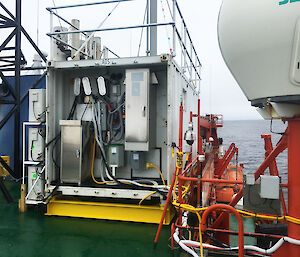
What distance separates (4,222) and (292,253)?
15.3 feet

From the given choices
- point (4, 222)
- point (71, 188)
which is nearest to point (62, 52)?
point (71, 188)

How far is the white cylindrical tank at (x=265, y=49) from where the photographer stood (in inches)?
90.5

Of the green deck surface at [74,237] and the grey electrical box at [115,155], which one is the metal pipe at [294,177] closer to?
the green deck surface at [74,237]

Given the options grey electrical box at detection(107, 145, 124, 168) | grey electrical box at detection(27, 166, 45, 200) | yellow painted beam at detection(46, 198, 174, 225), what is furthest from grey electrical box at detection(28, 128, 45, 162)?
grey electrical box at detection(107, 145, 124, 168)

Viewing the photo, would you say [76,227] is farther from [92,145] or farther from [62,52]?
[62,52]

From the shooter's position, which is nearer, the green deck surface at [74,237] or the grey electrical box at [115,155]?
the green deck surface at [74,237]

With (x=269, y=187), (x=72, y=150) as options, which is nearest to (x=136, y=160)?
(x=72, y=150)

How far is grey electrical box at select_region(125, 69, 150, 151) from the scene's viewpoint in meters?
4.83

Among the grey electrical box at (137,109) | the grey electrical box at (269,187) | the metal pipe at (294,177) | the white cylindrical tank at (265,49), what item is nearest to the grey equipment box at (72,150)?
the grey electrical box at (137,109)

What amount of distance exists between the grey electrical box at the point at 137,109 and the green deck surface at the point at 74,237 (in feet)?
4.87

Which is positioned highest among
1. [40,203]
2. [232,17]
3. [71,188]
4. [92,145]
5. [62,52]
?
[62,52]

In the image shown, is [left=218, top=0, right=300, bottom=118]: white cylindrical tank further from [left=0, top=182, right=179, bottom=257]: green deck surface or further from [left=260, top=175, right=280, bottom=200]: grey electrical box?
[left=0, top=182, right=179, bottom=257]: green deck surface

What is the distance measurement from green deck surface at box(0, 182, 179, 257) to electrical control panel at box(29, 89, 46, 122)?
195 centimetres

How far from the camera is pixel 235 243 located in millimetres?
4340
